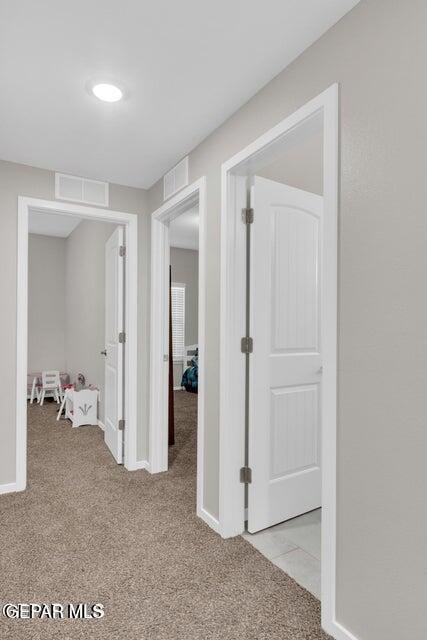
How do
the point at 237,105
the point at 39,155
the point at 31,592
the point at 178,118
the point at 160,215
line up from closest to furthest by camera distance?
the point at 31,592 < the point at 237,105 < the point at 178,118 < the point at 39,155 < the point at 160,215

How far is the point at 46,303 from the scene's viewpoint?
6527 millimetres

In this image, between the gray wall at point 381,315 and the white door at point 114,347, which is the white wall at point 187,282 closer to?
the white door at point 114,347

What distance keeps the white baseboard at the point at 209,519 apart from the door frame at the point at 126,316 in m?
1.02

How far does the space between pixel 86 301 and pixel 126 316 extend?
2.14 metres

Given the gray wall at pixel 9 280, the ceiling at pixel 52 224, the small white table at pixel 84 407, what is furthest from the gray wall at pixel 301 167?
the ceiling at pixel 52 224

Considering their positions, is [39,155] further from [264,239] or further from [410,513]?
[410,513]

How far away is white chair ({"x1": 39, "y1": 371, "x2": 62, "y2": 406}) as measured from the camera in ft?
19.2

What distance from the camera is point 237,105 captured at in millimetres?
2131

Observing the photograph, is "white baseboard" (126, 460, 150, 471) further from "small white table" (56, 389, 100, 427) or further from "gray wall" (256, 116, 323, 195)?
"gray wall" (256, 116, 323, 195)

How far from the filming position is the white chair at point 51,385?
5.85m

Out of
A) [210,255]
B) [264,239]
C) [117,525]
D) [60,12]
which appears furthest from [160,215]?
[117,525]

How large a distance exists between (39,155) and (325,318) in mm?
2321

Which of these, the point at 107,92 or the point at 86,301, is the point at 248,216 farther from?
the point at 86,301

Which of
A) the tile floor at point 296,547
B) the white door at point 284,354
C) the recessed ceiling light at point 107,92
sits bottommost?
the tile floor at point 296,547
